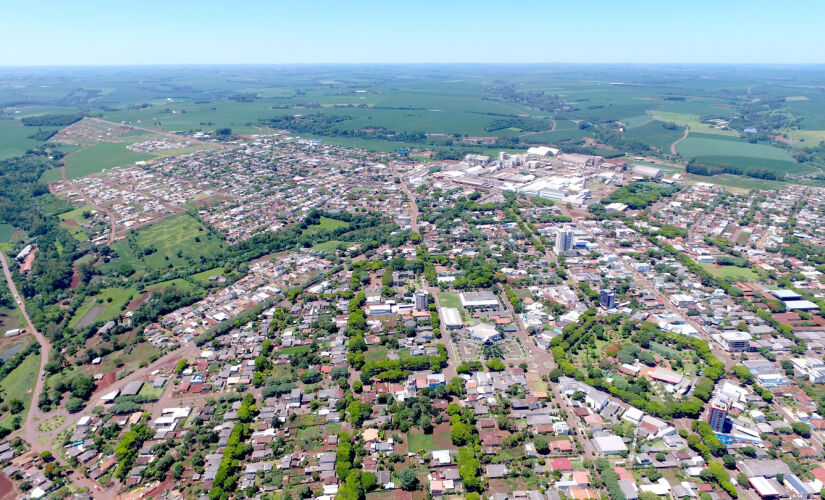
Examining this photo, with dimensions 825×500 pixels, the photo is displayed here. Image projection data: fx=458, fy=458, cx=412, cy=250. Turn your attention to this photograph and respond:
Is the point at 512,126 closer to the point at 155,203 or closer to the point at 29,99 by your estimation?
the point at 155,203

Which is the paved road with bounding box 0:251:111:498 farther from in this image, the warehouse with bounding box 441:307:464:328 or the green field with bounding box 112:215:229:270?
the warehouse with bounding box 441:307:464:328

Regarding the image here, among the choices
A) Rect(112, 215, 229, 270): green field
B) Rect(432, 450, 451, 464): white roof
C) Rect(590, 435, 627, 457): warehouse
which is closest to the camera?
Rect(432, 450, 451, 464): white roof

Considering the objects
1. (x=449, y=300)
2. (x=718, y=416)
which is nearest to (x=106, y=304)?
(x=449, y=300)

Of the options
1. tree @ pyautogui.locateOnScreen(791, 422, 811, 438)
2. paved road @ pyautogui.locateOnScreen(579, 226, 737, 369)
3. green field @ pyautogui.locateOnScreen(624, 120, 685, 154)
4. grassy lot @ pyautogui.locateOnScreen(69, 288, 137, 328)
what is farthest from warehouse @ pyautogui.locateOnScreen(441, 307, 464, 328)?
green field @ pyautogui.locateOnScreen(624, 120, 685, 154)

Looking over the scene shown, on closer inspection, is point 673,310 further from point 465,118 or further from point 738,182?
point 465,118

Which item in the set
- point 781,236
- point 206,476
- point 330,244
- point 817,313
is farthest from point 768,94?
point 206,476
